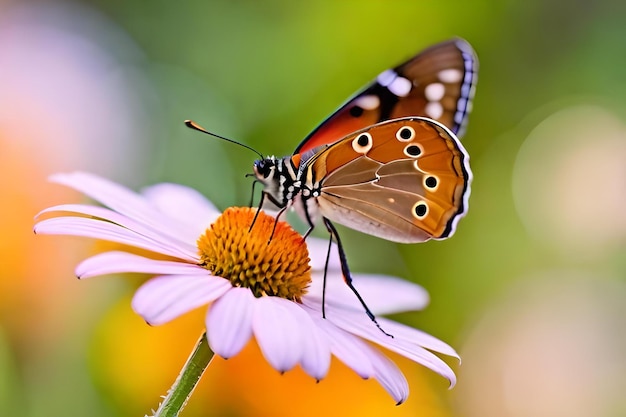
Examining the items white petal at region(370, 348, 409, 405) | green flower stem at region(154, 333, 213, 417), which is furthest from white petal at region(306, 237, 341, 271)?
green flower stem at region(154, 333, 213, 417)

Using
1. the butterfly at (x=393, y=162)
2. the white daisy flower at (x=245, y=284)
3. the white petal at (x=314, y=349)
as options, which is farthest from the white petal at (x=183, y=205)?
the white petal at (x=314, y=349)

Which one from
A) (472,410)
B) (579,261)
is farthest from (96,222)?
(579,261)

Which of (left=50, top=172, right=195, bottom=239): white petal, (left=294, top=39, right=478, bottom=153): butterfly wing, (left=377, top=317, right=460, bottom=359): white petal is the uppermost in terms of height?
(left=294, top=39, right=478, bottom=153): butterfly wing

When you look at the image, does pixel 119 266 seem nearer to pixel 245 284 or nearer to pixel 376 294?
pixel 245 284

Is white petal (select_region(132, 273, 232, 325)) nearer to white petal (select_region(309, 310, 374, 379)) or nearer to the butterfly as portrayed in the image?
white petal (select_region(309, 310, 374, 379))

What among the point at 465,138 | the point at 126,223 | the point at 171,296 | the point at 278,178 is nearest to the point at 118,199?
the point at 126,223

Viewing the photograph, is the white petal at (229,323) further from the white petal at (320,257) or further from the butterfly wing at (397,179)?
the white petal at (320,257)

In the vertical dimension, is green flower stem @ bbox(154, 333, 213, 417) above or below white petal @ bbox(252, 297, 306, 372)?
below
